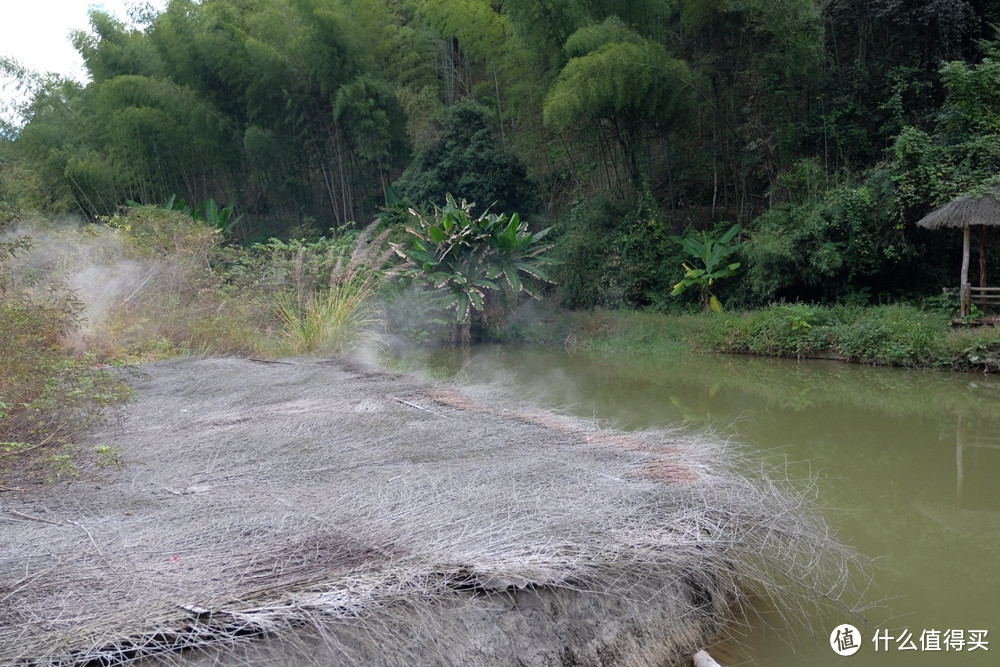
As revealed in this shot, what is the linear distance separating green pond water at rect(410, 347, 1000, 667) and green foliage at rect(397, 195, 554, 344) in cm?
113

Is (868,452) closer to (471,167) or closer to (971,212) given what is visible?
(971,212)

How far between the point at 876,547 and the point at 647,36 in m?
A: 10.2

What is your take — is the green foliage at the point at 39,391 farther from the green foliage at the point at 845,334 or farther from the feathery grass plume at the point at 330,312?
the green foliage at the point at 845,334


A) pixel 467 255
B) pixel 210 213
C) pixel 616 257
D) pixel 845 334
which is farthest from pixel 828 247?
pixel 210 213

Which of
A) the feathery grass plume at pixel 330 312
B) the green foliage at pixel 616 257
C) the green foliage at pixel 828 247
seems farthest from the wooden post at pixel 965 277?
the feathery grass plume at pixel 330 312

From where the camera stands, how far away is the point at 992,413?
20.7ft

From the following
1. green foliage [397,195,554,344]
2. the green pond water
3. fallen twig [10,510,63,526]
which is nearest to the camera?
fallen twig [10,510,63,526]

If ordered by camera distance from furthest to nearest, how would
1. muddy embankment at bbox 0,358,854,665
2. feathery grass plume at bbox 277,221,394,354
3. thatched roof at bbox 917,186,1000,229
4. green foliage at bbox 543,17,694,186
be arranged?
green foliage at bbox 543,17,694,186 < thatched roof at bbox 917,186,1000,229 < feathery grass plume at bbox 277,221,394,354 < muddy embankment at bbox 0,358,854,665

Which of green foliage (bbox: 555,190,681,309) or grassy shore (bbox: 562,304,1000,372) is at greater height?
green foliage (bbox: 555,190,681,309)

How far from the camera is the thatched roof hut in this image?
28.2ft

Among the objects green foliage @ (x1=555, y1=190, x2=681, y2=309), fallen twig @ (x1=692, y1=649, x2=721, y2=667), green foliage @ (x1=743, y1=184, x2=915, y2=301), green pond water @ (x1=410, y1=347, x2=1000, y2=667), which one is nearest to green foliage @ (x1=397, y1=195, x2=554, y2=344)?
green pond water @ (x1=410, y1=347, x2=1000, y2=667)

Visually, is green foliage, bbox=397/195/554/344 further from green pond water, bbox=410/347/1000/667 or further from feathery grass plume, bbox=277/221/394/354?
feathery grass plume, bbox=277/221/394/354

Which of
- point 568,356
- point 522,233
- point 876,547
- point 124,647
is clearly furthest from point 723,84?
point 124,647

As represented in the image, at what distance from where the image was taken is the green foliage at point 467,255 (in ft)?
36.8
